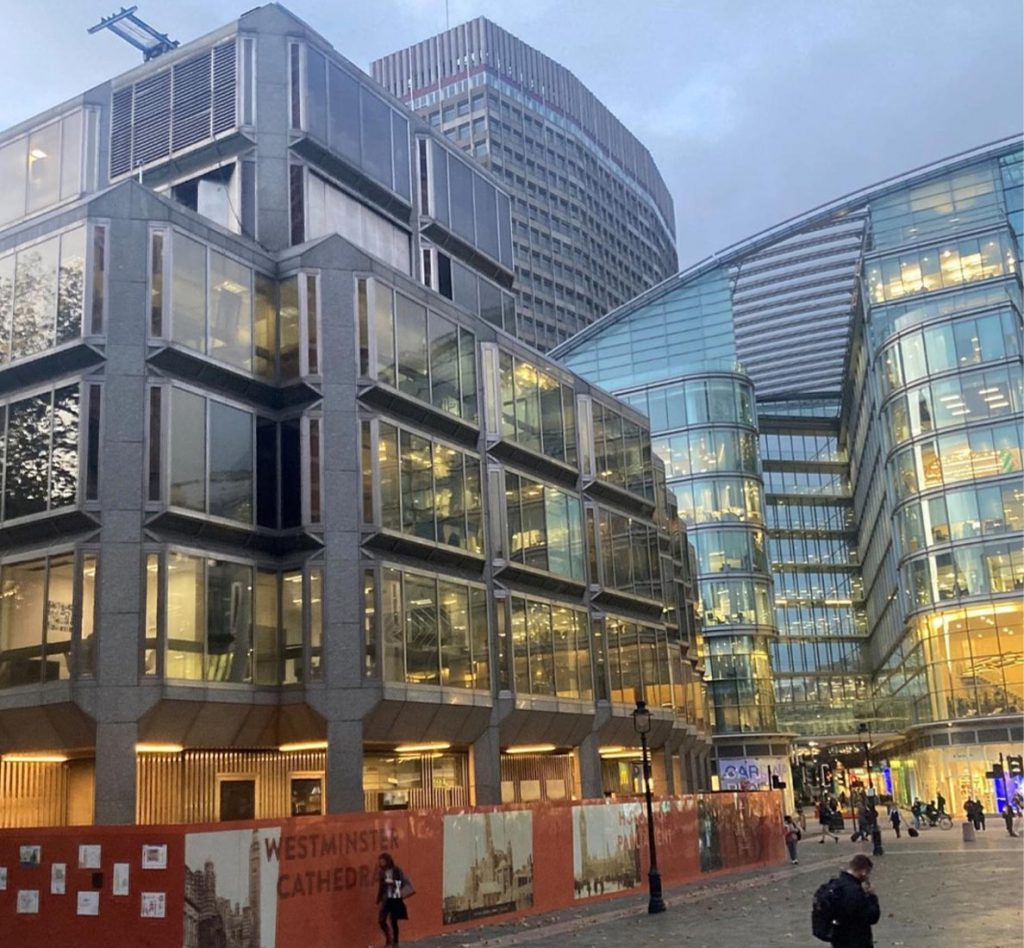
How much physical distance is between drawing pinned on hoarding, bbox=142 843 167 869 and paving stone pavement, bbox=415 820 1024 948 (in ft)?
16.7

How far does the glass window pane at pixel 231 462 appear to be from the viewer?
28.6 m

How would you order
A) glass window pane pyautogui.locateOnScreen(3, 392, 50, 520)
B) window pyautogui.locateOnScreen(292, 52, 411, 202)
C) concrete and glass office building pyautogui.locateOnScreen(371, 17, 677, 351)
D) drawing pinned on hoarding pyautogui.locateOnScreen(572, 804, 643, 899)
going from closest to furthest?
drawing pinned on hoarding pyautogui.locateOnScreen(572, 804, 643, 899) → glass window pane pyautogui.locateOnScreen(3, 392, 50, 520) → window pyautogui.locateOnScreen(292, 52, 411, 202) → concrete and glass office building pyautogui.locateOnScreen(371, 17, 677, 351)

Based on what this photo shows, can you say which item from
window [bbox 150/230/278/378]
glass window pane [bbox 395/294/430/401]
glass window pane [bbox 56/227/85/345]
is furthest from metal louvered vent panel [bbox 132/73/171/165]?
glass window pane [bbox 395/294/430/401]

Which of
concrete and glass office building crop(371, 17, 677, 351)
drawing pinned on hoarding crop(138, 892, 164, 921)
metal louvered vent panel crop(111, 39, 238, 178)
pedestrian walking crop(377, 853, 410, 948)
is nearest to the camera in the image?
drawing pinned on hoarding crop(138, 892, 164, 921)

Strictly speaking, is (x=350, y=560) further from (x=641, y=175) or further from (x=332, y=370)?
(x=641, y=175)

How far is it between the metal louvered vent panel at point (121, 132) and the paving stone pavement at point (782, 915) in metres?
25.7

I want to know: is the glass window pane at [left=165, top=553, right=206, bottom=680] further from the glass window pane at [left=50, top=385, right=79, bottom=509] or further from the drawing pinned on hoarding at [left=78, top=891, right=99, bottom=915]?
the drawing pinned on hoarding at [left=78, top=891, right=99, bottom=915]

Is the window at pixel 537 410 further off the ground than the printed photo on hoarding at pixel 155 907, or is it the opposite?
the window at pixel 537 410

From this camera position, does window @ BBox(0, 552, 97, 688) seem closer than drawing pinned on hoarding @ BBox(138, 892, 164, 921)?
No

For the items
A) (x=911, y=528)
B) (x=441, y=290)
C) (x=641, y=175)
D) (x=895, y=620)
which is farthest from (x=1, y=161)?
(x=641, y=175)

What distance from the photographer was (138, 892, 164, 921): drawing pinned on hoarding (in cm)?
1691

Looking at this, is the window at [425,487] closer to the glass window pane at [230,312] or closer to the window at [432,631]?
the window at [432,631]

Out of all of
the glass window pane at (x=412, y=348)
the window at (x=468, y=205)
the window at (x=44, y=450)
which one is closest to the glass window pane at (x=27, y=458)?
the window at (x=44, y=450)

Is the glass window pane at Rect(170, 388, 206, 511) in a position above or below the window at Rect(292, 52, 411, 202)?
below
